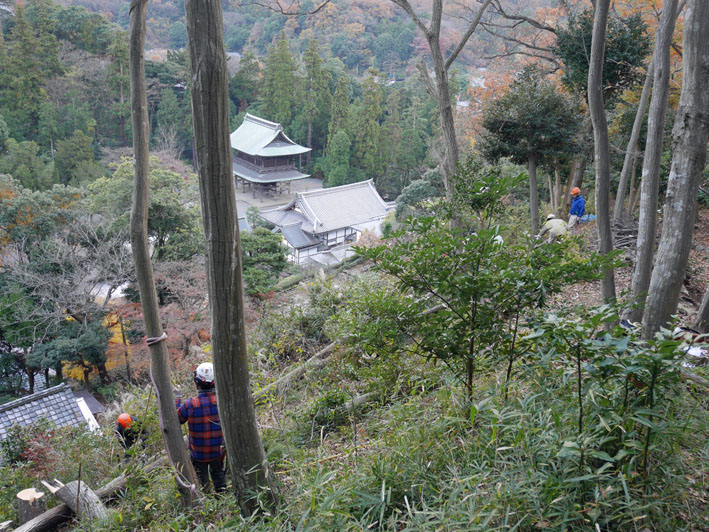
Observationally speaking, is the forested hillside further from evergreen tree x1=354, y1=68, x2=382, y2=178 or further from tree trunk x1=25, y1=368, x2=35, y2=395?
evergreen tree x1=354, y1=68, x2=382, y2=178

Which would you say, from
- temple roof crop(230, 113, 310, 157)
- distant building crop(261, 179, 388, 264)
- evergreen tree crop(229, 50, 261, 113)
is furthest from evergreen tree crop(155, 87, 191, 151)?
distant building crop(261, 179, 388, 264)

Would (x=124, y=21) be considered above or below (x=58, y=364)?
above

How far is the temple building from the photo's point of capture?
23.9m

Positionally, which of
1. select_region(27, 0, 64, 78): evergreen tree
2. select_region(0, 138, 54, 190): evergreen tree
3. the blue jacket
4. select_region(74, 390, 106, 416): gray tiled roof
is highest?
select_region(27, 0, 64, 78): evergreen tree

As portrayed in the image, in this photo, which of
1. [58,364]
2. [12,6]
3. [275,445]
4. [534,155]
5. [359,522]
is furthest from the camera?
[12,6]

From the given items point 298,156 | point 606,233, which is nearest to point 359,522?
point 606,233

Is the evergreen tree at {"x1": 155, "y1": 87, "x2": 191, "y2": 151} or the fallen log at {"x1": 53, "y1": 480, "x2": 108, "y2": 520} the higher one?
the evergreen tree at {"x1": 155, "y1": 87, "x2": 191, "y2": 151}

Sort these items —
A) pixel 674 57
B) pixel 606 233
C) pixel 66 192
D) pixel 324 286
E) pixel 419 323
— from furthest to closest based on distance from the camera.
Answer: pixel 66 192 < pixel 674 57 < pixel 324 286 < pixel 606 233 < pixel 419 323

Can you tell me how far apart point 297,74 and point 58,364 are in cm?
2056

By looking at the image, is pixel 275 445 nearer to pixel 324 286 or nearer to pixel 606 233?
pixel 606 233

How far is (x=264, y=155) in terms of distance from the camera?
23594mm

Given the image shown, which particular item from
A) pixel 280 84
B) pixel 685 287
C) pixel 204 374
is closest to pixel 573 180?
pixel 685 287

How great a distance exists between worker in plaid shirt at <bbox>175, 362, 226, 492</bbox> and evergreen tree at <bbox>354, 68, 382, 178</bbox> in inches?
838

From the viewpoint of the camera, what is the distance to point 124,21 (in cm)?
3544
